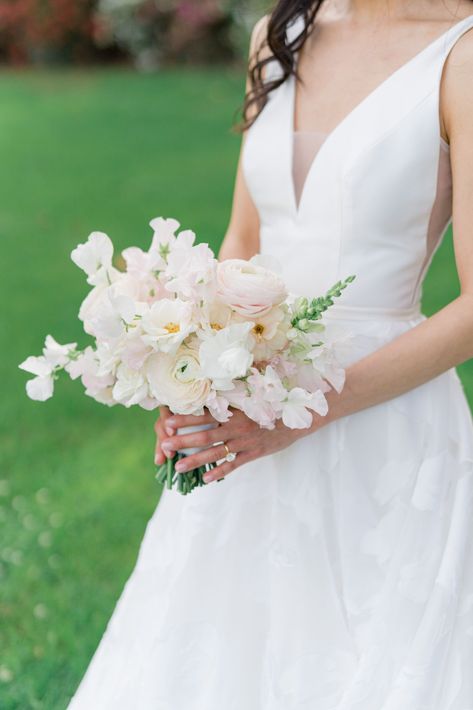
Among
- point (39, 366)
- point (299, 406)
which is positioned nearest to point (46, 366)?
point (39, 366)

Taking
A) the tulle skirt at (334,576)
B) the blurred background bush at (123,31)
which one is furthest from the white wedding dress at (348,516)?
the blurred background bush at (123,31)

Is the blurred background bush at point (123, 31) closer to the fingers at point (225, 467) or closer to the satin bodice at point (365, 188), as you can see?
the satin bodice at point (365, 188)

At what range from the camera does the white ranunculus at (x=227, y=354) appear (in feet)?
6.29

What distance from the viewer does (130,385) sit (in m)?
2.09

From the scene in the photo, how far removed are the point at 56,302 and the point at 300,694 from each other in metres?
4.98

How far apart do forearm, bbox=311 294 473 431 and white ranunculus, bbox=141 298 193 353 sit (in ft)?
1.33

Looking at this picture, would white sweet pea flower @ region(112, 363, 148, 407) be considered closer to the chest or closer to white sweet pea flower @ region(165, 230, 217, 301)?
white sweet pea flower @ region(165, 230, 217, 301)

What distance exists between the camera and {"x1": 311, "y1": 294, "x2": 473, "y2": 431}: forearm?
2168 millimetres

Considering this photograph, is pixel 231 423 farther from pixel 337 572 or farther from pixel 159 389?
pixel 337 572

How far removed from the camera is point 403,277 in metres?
2.37

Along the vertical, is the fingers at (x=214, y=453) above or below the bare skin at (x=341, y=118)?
below

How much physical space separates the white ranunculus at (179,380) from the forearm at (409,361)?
1.12 feet

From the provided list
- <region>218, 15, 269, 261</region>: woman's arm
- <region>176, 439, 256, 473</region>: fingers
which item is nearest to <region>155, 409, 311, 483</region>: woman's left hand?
<region>176, 439, 256, 473</region>: fingers

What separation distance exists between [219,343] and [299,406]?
0.65 ft
